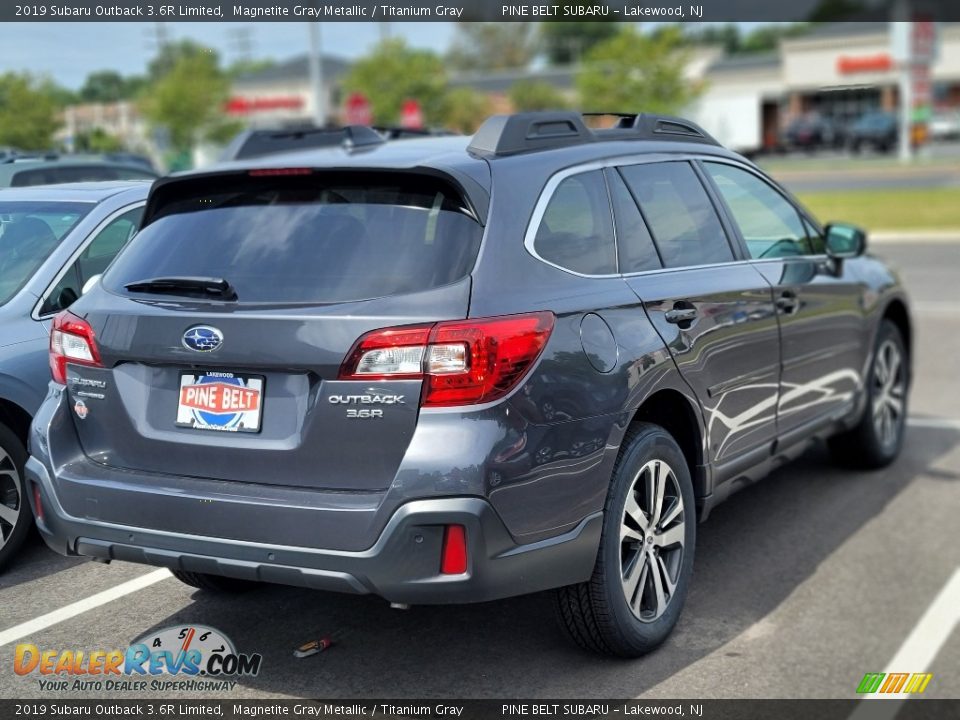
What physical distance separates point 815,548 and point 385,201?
2.90 meters

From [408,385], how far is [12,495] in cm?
240

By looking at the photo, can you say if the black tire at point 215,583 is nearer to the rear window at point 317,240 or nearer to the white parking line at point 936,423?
the rear window at point 317,240

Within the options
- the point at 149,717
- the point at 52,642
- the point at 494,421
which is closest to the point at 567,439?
the point at 494,421

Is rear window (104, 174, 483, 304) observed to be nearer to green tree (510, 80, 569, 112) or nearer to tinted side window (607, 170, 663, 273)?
tinted side window (607, 170, 663, 273)

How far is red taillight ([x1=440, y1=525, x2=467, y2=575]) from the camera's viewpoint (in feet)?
11.3

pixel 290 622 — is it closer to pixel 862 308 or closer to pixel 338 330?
pixel 338 330

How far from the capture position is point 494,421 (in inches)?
137

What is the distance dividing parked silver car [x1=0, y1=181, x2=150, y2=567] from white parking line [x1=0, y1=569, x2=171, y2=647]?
517 millimetres

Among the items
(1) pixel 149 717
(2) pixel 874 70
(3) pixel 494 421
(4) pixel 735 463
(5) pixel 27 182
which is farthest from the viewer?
(2) pixel 874 70

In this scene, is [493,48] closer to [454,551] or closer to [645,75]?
[645,75]

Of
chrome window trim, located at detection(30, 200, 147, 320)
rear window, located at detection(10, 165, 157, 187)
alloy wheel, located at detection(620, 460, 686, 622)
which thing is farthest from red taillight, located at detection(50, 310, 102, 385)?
rear window, located at detection(10, 165, 157, 187)

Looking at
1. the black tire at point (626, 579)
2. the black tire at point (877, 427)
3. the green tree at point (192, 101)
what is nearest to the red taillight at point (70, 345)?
the black tire at point (626, 579)

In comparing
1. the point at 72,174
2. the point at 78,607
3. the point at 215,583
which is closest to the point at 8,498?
the point at 78,607

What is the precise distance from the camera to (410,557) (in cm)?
343
